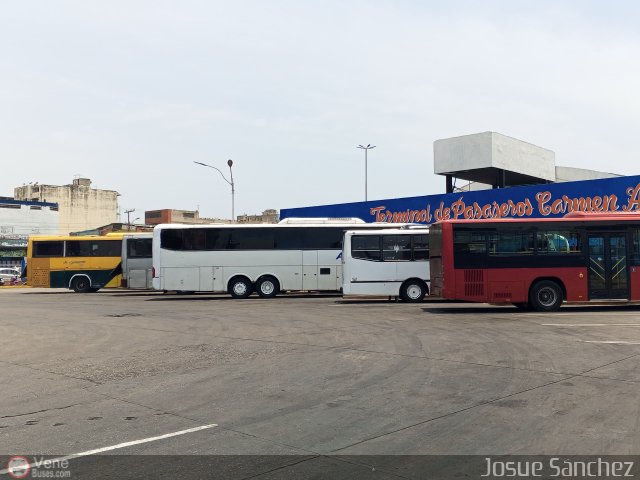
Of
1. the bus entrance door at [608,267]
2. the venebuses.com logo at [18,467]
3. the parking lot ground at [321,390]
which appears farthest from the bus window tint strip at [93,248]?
the venebuses.com logo at [18,467]

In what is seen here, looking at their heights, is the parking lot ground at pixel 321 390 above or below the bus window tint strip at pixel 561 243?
below

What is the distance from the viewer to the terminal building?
81.5 feet

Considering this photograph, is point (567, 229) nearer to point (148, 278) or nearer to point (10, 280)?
point (148, 278)

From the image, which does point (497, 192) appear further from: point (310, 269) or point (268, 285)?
point (268, 285)

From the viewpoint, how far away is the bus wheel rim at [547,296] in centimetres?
1781

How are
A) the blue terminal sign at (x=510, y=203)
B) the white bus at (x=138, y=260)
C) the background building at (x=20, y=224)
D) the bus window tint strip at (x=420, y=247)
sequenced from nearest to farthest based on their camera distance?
the bus window tint strip at (x=420, y=247) < the blue terminal sign at (x=510, y=203) < the white bus at (x=138, y=260) < the background building at (x=20, y=224)

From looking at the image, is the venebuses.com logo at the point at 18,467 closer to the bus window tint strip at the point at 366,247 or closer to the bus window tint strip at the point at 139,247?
the bus window tint strip at the point at 366,247

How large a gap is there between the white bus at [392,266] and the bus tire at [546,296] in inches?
202

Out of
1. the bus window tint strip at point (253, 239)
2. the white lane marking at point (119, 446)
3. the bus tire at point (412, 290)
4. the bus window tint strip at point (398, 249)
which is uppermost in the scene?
the bus window tint strip at point (253, 239)

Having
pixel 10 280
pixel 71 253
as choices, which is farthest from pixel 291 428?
pixel 10 280

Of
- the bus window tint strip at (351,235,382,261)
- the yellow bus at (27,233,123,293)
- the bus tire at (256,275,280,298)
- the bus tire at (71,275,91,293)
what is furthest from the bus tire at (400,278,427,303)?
the bus tire at (71,275,91,293)

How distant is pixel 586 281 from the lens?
17609mm

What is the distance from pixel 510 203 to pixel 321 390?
2288cm

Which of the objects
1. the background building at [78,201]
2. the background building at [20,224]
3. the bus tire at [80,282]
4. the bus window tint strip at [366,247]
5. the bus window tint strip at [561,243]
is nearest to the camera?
the bus window tint strip at [561,243]
